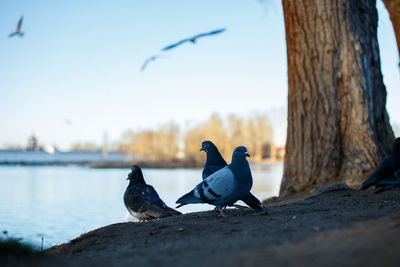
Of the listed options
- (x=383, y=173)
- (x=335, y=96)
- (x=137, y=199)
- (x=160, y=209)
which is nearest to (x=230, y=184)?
(x=160, y=209)

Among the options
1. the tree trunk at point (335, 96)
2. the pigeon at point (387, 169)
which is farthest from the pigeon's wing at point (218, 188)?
the tree trunk at point (335, 96)

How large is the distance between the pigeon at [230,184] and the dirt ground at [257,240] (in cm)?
26

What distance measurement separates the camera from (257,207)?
4848mm

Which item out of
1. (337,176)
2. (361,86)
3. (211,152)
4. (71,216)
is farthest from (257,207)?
(71,216)

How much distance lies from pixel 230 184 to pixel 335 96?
4.06 m

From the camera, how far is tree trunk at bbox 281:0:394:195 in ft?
23.8

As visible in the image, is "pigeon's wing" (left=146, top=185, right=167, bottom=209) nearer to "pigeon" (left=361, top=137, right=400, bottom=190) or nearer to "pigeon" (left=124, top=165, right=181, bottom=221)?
"pigeon" (left=124, top=165, right=181, bottom=221)

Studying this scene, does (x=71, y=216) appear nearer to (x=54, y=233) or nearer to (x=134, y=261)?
(x=54, y=233)

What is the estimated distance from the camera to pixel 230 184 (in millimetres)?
4449

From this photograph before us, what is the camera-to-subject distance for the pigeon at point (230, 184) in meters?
4.45

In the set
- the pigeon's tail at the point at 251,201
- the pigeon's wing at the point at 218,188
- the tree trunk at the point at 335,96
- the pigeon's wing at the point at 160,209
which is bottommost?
the pigeon's wing at the point at 160,209

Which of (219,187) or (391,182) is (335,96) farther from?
(219,187)

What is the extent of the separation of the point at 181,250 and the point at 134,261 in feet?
1.47

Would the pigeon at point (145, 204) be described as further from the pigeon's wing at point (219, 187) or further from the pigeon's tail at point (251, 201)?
the pigeon's tail at point (251, 201)
